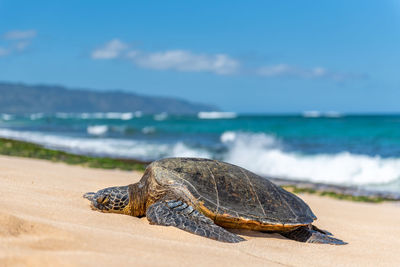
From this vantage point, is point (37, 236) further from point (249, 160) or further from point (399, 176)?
point (249, 160)

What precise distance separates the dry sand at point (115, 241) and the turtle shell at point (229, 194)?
231 mm

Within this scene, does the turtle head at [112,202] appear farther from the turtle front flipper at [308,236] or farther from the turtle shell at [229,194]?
the turtle front flipper at [308,236]

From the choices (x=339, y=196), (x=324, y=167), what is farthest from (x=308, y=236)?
(x=324, y=167)

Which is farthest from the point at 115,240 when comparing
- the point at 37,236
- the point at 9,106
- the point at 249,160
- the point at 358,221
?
the point at 9,106

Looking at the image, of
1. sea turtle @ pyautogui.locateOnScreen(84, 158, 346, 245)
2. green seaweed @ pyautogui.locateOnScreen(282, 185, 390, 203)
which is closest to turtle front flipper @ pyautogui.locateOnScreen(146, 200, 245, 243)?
sea turtle @ pyautogui.locateOnScreen(84, 158, 346, 245)

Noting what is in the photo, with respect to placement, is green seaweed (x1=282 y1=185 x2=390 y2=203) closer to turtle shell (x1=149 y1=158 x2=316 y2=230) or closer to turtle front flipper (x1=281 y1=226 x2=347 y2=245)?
turtle front flipper (x1=281 y1=226 x2=347 y2=245)

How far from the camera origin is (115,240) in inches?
119

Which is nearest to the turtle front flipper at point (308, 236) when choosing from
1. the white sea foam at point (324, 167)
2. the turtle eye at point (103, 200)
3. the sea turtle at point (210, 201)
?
the sea turtle at point (210, 201)

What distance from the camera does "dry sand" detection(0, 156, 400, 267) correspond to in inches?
104

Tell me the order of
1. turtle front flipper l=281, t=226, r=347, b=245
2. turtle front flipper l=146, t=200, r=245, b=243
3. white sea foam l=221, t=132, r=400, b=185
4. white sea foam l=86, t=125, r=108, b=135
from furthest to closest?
white sea foam l=86, t=125, r=108, b=135 → white sea foam l=221, t=132, r=400, b=185 → turtle front flipper l=281, t=226, r=347, b=245 → turtle front flipper l=146, t=200, r=245, b=243

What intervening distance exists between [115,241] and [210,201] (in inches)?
53.8

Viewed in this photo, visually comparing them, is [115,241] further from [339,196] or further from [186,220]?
[339,196]

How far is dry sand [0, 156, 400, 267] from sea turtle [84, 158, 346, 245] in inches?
6.8

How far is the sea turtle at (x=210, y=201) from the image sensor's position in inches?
162
